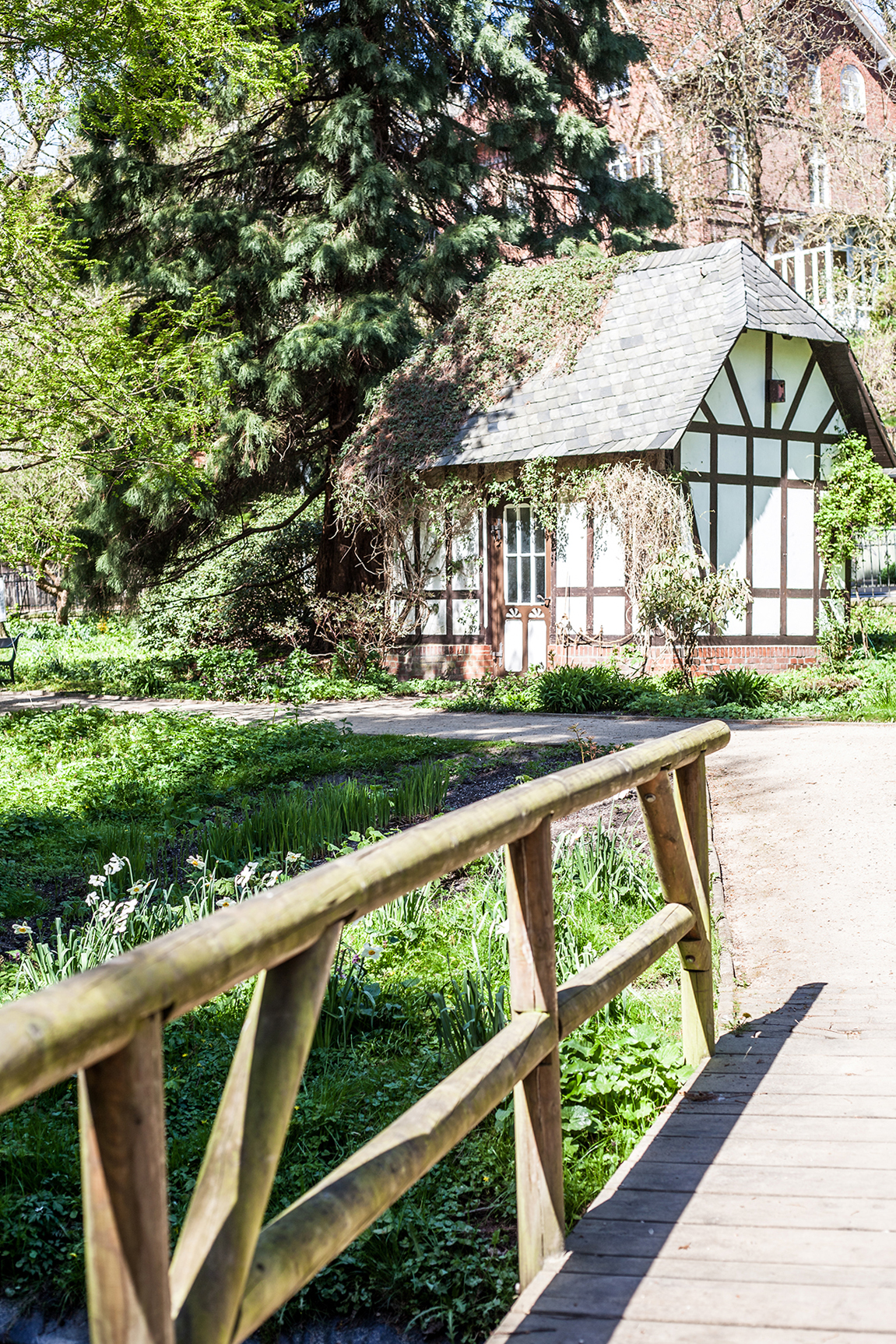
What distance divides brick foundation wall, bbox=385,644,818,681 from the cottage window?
0.77 metres

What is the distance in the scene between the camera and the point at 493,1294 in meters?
3.04

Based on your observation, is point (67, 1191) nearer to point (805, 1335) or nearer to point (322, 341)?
point (805, 1335)

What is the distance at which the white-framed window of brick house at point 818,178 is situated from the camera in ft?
82.9

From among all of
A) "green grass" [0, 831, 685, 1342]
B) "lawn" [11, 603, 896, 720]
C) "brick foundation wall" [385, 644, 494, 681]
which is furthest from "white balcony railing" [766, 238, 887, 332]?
"green grass" [0, 831, 685, 1342]

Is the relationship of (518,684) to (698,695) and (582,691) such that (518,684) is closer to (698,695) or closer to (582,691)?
(582,691)

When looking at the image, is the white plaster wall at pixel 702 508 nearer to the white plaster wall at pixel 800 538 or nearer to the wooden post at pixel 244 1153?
the white plaster wall at pixel 800 538

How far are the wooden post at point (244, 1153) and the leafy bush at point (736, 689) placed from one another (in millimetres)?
12755

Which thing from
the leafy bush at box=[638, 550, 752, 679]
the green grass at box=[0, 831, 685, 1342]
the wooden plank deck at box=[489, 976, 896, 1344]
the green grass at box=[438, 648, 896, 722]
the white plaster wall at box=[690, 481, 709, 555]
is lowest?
the green grass at box=[0, 831, 685, 1342]

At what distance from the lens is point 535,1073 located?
111 inches

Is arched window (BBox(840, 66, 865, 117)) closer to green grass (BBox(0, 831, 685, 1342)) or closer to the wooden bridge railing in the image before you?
green grass (BBox(0, 831, 685, 1342))

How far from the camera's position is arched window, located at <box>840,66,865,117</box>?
31062 mm

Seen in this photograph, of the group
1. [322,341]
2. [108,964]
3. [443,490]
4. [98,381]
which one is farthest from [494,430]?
[108,964]

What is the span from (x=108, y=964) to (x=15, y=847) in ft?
20.4

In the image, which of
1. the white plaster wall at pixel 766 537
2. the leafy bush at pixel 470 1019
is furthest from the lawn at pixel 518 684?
the leafy bush at pixel 470 1019
